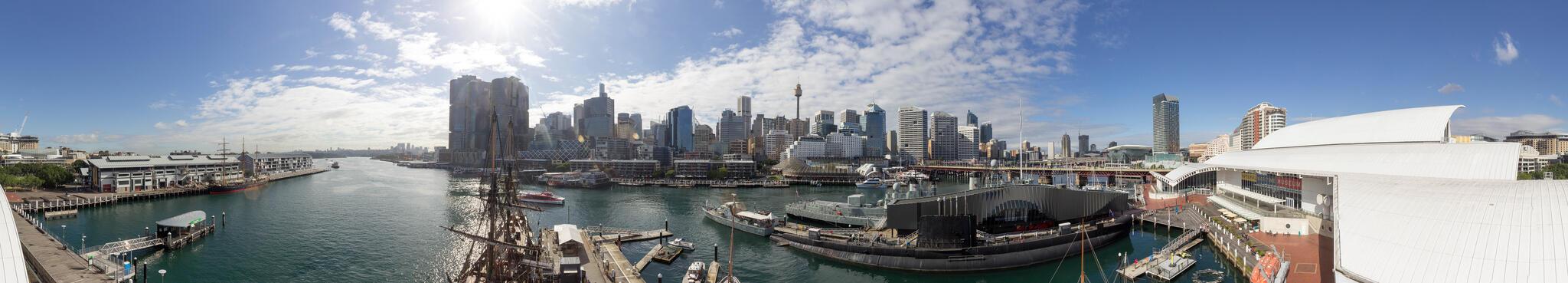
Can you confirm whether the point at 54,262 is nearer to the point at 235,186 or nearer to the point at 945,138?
the point at 235,186

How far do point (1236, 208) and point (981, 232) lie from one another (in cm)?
1752

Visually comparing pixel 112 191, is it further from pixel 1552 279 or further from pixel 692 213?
pixel 1552 279

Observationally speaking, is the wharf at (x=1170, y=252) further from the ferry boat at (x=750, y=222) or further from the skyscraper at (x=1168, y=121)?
the skyscraper at (x=1168, y=121)

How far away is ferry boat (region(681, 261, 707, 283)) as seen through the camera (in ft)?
63.4

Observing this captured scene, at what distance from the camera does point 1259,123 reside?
113 m

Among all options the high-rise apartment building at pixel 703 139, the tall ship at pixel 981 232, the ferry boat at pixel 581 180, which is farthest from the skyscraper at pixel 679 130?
the tall ship at pixel 981 232

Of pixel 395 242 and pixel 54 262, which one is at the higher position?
pixel 54 262

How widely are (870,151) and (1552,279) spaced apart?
166603 mm

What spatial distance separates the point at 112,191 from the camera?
47531 millimetres

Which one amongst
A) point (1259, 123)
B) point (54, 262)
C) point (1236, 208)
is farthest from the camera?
point (1259, 123)

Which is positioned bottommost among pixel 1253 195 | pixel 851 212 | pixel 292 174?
pixel 851 212

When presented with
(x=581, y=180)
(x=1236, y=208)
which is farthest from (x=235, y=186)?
(x=1236, y=208)

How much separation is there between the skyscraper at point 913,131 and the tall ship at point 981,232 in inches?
5712

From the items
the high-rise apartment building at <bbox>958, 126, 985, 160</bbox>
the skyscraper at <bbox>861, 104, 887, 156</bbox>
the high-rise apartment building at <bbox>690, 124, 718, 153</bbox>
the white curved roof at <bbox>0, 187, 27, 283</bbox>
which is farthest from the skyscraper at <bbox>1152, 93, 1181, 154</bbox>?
the white curved roof at <bbox>0, 187, 27, 283</bbox>
